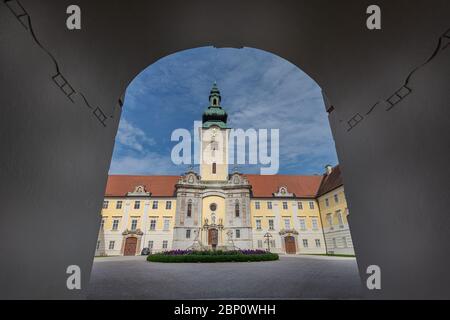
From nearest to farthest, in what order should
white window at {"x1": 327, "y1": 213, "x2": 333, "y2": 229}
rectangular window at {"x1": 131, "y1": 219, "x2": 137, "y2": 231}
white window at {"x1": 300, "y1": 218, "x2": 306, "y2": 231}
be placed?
white window at {"x1": 327, "y1": 213, "x2": 333, "y2": 229} → rectangular window at {"x1": 131, "y1": 219, "x2": 137, "y2": 231} → white window at {"x1": 300, "y1": 218, "x2": 306, "y2": 231}

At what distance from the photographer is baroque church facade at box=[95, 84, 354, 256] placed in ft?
105

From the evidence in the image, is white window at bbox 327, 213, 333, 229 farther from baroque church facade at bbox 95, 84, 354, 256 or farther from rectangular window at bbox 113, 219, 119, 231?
rectangular window at bbox 113, 219, 119, 231

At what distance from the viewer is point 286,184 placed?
39.7 metres

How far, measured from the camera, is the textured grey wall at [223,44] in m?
2.32

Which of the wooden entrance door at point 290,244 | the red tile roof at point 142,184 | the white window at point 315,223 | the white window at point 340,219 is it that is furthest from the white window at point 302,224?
the red tile roof at point 142,184

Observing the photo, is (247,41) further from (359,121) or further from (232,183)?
(232,183)

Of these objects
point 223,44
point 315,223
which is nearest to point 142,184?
point 315,223

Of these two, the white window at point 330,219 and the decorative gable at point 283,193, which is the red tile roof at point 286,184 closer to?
the decorative gable at point 283,193

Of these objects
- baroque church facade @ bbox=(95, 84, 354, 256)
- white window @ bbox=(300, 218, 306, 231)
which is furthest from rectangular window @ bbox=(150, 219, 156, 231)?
white window @ bbox=(300, 218, 306, 231)

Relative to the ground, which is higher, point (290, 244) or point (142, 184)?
point (142, 184)

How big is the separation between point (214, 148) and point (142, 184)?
42.2 feet

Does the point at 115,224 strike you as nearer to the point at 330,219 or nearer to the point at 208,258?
the point at 208,258

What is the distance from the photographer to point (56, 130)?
2838 mm

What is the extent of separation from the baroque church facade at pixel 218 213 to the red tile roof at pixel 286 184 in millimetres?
166
